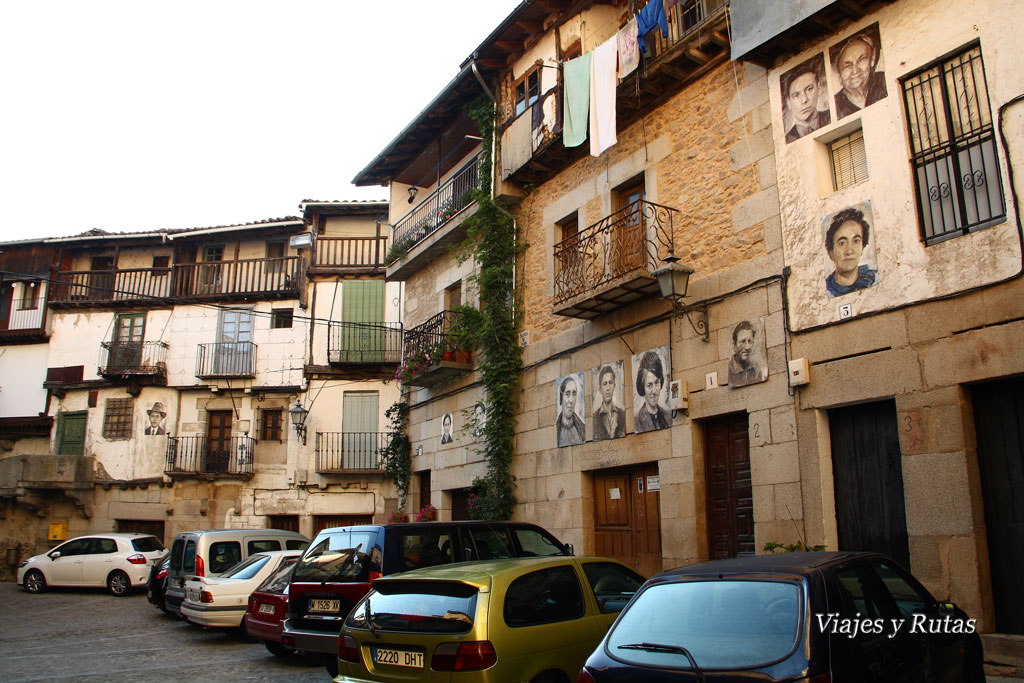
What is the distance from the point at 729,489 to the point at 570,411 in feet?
11.2

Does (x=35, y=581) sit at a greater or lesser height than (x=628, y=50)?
lesser

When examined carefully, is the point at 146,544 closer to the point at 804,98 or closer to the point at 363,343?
the point at 363,343

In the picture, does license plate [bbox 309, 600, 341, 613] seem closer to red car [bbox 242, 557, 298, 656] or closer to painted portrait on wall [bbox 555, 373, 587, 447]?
red car [bbox 242, 557, 298, 656]

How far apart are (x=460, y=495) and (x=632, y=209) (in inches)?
288

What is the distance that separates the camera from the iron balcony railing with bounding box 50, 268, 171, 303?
27781 mm

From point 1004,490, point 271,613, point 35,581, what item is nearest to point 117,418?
point 35,581

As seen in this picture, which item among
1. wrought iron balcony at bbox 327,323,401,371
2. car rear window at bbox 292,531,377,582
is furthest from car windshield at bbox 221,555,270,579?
wrought iron balcony at bbox 327,323,401,371

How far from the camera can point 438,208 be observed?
18.5 metres

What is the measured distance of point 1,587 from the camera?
22516 mm

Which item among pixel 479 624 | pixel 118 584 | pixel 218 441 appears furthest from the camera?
pixel 218 441

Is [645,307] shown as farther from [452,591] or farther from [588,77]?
[452,591]

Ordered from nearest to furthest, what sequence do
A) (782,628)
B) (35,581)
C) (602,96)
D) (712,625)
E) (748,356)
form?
(782,628) < (712,625) < (748,356) < (602,96) < (35,581)

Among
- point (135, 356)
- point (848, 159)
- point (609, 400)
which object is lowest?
point (609, 400)

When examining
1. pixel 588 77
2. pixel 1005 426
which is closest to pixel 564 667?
pixel 1005 426
